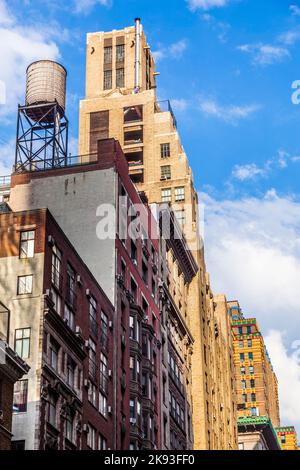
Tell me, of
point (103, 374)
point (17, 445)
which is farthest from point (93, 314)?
point (17, 445)

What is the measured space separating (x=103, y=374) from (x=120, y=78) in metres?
94.4

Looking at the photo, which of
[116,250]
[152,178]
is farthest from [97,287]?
[152,178]

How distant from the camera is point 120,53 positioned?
541 ft

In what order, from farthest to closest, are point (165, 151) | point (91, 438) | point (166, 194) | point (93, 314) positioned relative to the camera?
point (165, 151), point (166, 194), point (93, 314), point (91, 438)

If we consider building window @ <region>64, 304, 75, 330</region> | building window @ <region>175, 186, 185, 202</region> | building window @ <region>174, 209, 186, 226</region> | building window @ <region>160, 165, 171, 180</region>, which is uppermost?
building window @ <region>160, 165, 171, 180</region>

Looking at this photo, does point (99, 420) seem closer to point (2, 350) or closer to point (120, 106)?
point (2, 350)

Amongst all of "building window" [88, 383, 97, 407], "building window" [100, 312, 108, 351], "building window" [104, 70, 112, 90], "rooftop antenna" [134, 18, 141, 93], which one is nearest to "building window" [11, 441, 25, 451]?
"building window" [88, 383, 97, 407]

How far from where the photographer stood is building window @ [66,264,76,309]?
69681 millimetres

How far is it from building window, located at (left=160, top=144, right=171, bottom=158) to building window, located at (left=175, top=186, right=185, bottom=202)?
838 cm

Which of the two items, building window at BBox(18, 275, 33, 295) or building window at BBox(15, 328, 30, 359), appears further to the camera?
building window at BBox(18, 275, 33, 295)

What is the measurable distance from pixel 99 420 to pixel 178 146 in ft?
271

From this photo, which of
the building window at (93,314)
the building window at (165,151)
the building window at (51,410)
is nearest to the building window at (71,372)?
the building window at (51,410)

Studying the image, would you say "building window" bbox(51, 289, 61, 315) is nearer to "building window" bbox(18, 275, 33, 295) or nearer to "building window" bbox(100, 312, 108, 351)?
"building window" bbox(18, 275, 33, 295)

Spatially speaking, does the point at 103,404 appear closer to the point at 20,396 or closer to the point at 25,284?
the point at 25,284
